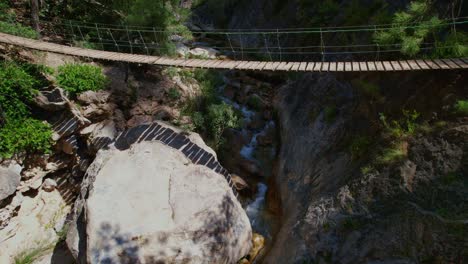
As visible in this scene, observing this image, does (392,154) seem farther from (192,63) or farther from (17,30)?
(17,30)

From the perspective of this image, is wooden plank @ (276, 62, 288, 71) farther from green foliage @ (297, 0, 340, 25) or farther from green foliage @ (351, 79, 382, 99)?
green foliage @ (297, 0, 340, 25)

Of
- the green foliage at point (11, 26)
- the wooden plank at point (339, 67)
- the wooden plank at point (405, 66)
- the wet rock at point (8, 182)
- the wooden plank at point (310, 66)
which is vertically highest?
the green foliage at point (11, 26)

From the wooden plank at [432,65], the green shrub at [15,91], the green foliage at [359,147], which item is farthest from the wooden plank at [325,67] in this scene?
the green shrub at [15,91]

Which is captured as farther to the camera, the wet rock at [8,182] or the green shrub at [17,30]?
the green shrub at [17,30]

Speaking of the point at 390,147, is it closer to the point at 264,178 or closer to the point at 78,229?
the point at 264,178

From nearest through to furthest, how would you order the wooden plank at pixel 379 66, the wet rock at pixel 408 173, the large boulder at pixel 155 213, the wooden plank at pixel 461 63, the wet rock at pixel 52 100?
1. the wet rock at pixel 408 173
2. the wooden plank at pixel 461 63
3. the large boulder at pixel 155 213
4. the wooden plank at pixel 379 66
5. the wet rock at pixel 52 100

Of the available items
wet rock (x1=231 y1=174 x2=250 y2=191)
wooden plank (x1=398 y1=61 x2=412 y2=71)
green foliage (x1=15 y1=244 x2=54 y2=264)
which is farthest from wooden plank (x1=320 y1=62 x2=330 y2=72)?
green foliage (x1=15 y1=244 x2=54 y2=264)

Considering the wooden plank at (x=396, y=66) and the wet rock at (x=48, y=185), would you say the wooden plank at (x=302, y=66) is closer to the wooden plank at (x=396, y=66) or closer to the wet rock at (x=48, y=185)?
the wooden plank at (x=396, y=66)

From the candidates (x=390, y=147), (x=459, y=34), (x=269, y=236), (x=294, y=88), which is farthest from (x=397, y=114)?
(x=294, y=88)
